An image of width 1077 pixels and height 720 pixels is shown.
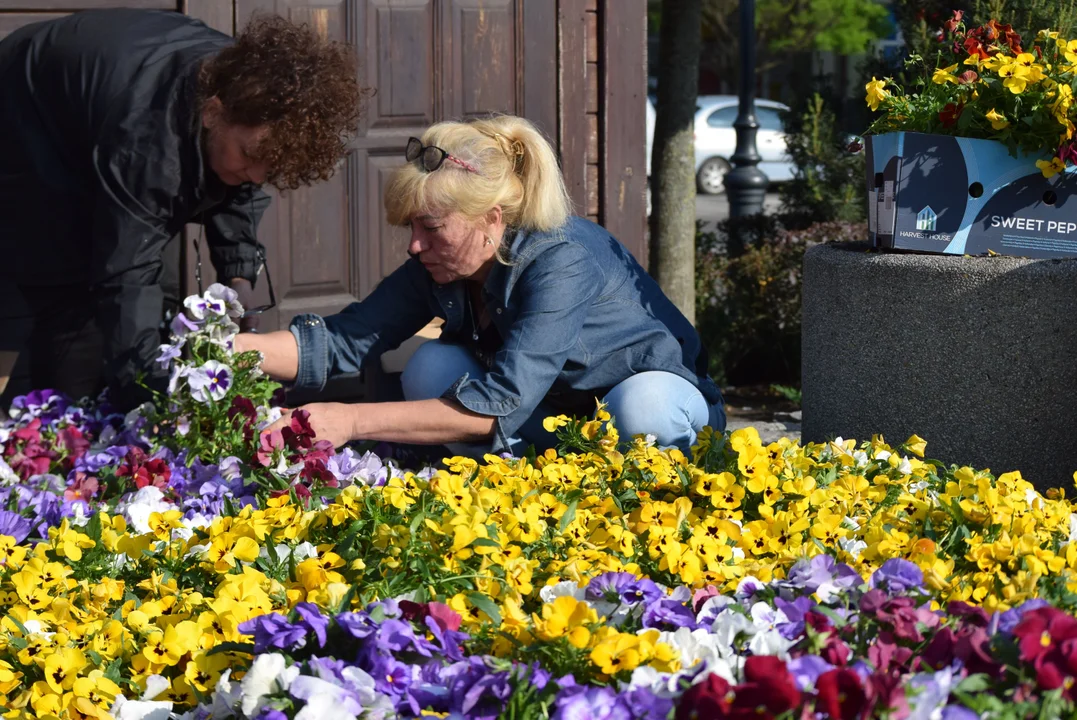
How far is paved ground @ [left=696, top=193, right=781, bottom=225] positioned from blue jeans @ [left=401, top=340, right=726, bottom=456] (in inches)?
542

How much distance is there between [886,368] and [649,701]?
2.17 m

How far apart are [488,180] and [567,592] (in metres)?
1.64

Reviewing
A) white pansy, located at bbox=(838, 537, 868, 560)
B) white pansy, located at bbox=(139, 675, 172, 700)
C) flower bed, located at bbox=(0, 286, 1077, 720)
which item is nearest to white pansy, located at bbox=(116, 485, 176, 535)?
flower bed, located at bbox=(0, 286, 1077, 720)

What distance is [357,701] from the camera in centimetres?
165

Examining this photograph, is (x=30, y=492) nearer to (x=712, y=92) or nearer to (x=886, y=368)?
(x=886, y=368)

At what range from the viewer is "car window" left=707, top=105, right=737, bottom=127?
2245 centimetres

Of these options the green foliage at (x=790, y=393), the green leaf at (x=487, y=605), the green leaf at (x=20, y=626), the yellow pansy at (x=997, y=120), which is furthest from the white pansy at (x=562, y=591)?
the green foliage at (x=790, y=393)

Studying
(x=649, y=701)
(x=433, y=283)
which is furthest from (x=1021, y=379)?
(x=649, y=701)

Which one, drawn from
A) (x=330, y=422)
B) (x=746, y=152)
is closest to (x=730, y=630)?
(x=330, y=422)

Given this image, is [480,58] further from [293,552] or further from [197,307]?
[293,552]

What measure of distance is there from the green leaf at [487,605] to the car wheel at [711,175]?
68.6 feet

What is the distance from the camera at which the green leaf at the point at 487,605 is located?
1.82m

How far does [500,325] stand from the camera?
357 cm

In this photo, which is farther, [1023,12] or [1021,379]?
[1023,12]
